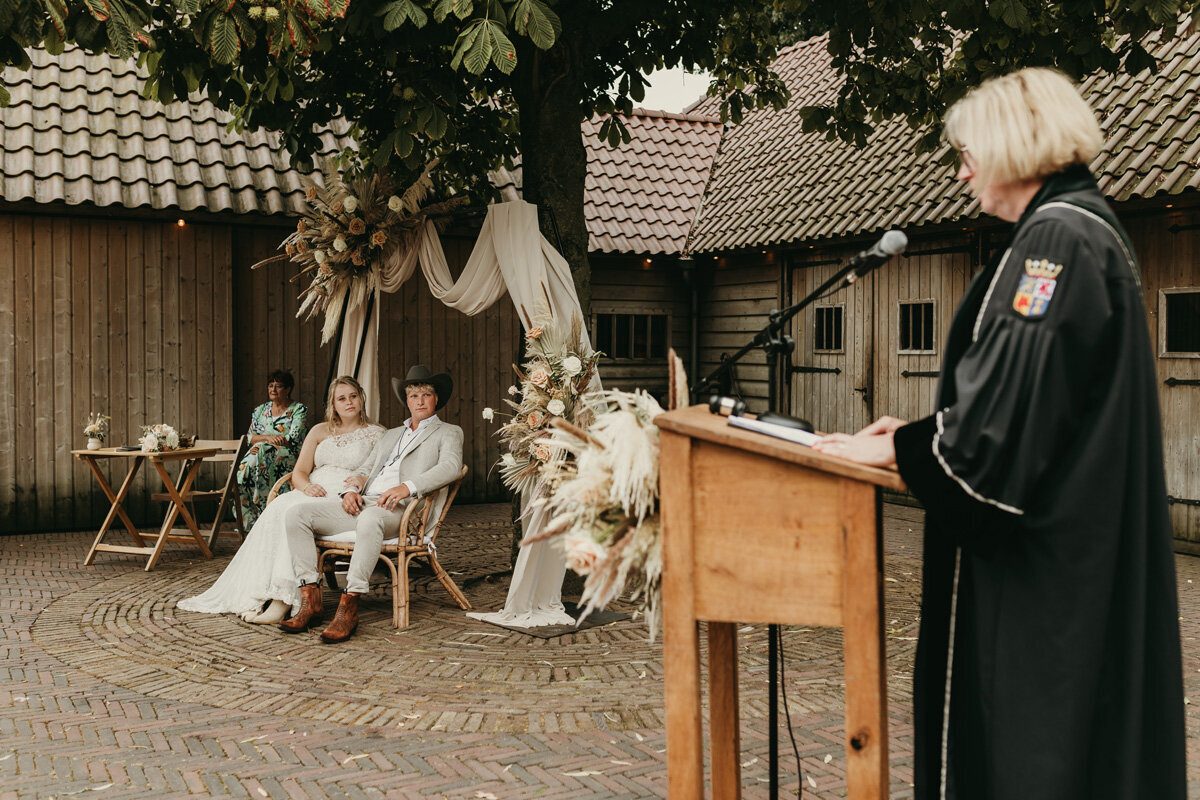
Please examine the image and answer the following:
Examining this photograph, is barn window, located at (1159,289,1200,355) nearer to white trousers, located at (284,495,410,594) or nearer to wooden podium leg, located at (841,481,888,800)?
white trousers, located at (284,495,410,594)

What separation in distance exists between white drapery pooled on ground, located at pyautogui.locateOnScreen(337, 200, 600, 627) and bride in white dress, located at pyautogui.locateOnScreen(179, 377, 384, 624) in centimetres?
65

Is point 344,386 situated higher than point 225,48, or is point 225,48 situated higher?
point 225,48

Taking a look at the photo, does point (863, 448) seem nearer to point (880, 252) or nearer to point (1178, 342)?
point (880, 252)

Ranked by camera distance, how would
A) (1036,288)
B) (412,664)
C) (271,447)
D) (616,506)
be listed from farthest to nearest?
(271,447), (412,664), (616,506), (1036,288)

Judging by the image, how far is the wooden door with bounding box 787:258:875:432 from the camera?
12312mm

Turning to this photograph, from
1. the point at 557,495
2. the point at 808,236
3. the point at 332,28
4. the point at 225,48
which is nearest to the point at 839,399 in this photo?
the point at 808,236

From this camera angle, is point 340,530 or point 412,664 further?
point 340,530

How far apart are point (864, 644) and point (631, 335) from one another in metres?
12.2

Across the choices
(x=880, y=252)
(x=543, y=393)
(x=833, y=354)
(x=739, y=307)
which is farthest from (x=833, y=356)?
(x=880, y=252)

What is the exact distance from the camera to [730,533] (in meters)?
2.60

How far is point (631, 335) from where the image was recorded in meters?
14.6

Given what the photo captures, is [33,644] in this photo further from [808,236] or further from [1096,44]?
[808,236]

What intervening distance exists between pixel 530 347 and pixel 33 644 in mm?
3523

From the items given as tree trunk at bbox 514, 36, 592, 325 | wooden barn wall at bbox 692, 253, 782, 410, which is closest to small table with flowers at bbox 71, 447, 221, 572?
tree trunk at bbox 514, 36, 592, 325
